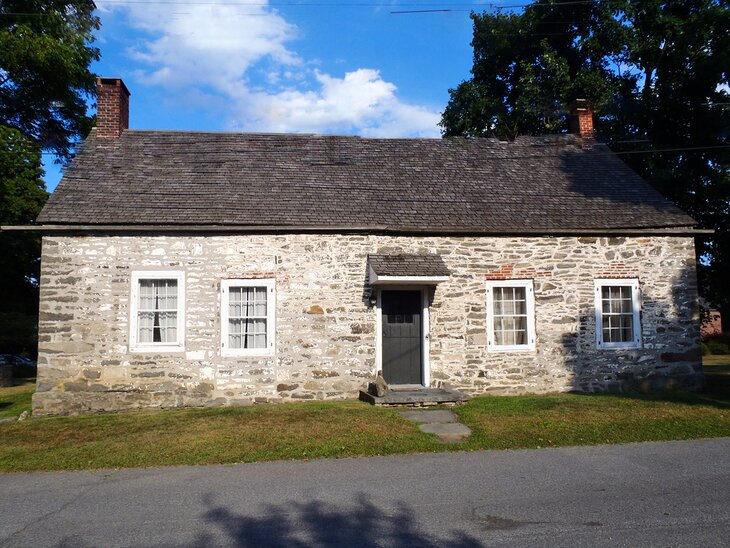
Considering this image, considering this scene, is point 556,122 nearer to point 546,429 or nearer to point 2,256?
point 546,429

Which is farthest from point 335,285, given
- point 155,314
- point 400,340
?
point 155,314

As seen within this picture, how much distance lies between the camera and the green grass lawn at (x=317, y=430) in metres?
8.35

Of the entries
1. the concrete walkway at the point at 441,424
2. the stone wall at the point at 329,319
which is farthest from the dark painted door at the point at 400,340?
the concrete walkway at the point at 441,424

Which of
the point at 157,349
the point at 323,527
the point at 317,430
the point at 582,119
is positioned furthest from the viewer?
the point at 582,119

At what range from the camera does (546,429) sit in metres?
9.52

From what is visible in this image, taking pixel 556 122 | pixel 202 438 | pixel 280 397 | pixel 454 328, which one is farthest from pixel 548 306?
pixel 556 122

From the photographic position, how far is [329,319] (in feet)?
41.3

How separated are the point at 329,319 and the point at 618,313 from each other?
6.52m

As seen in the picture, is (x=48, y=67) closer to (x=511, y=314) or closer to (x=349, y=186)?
(x=349, y=186)

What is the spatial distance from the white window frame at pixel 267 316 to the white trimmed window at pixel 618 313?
23.4 ft

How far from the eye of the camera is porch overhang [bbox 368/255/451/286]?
1207 centimetres

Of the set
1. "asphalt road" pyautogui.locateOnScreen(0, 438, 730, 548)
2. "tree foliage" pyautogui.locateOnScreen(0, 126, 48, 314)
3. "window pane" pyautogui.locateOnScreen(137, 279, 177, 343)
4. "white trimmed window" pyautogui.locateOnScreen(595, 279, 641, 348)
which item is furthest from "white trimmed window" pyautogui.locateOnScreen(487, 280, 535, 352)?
"tree foliage" pyautogui.locateOnScreen(0, 126, 48, 314)

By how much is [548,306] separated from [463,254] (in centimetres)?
221

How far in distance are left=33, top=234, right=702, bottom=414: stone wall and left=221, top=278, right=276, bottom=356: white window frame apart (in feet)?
0.39
